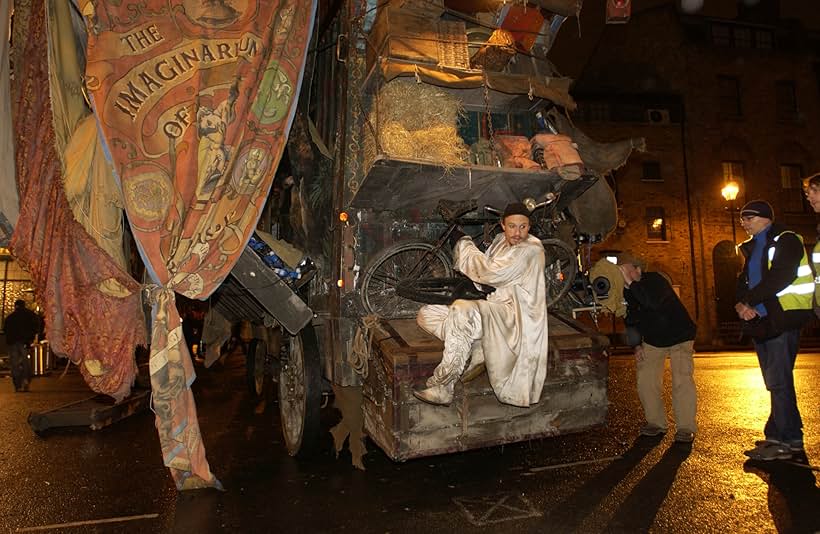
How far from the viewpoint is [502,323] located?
3881 mm

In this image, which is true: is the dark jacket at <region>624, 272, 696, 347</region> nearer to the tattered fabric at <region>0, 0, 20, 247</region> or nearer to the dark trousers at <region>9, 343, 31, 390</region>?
the tattered fabric at <region>0, 0, 20, 247</region>

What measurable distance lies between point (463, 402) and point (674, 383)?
276 centimetres

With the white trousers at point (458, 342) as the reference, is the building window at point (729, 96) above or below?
above

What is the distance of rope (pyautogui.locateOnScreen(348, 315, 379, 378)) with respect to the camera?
14.1 ft

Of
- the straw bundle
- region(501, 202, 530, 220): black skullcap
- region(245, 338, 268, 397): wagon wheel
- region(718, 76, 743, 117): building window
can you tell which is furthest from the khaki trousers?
region(718, 76, 743, 117): building window

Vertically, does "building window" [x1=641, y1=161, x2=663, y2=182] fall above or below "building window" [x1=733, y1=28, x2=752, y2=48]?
below

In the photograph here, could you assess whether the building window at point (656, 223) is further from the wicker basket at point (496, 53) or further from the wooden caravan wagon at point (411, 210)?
the wicker basket at point (496, 53)

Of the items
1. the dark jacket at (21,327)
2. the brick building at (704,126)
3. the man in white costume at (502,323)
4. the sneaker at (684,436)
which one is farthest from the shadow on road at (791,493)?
the brick building at (704,126)

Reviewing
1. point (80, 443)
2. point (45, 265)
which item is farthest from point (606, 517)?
point (80, 443)

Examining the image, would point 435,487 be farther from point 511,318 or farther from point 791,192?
point 791,192

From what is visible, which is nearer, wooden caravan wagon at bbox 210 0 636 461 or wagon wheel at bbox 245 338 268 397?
wooden caravan wagon at bbox 210 0 636 461

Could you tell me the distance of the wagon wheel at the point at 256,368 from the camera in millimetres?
9060

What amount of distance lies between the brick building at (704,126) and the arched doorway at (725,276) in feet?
0.15

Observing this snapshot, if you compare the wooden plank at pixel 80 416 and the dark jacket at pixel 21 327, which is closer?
the wooden plank at pixel 80 416
